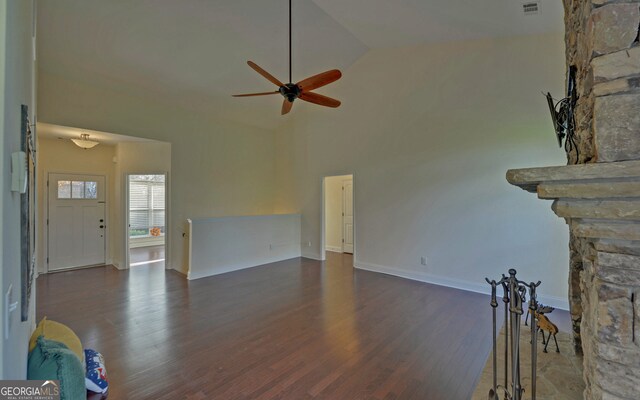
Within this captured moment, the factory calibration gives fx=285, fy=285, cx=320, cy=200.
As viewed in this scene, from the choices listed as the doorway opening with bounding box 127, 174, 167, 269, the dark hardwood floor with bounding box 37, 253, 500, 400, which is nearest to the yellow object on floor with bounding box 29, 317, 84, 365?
the dark hardwood floor with bounding box 37, 253, 500, 400

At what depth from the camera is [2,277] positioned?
31.4 inches

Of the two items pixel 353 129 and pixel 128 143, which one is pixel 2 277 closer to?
pixel 353 129

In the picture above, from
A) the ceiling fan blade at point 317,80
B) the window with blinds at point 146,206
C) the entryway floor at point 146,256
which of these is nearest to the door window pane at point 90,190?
the entryway floor at point 146,256

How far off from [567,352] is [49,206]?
8.15 m

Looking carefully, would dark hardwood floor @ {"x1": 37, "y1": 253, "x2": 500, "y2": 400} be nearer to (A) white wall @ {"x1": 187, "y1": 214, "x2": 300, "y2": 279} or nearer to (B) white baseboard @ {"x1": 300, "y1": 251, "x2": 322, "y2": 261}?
(A) white wall @ {"x1": 187, "y1": 214, "x2": 300, "y2": 279}

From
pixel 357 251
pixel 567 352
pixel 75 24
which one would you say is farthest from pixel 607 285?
pixel 75 24

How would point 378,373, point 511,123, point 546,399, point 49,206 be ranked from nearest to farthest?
point 546,399
point 378,373
point 511,123
point 49,206

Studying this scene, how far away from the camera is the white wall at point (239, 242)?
538cm

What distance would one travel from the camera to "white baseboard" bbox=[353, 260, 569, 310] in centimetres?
398

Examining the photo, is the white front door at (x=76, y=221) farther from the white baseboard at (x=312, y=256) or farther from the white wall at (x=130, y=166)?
the white baseboard at (x=312, y=256)

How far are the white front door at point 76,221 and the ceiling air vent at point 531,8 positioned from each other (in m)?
7.99

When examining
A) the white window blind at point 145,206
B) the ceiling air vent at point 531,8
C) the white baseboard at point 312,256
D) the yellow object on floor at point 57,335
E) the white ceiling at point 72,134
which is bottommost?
the white baseboard at point 312,256

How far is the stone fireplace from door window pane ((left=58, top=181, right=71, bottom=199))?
7661mm


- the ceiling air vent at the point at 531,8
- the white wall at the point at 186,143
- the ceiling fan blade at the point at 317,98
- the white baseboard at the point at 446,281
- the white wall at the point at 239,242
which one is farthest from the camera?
the white wall at the point at 239,242
